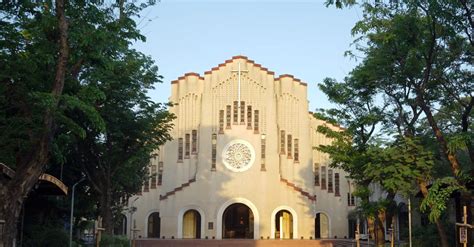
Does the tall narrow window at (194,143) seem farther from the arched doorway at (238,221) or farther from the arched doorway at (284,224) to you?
the arched doorway at (284,224)

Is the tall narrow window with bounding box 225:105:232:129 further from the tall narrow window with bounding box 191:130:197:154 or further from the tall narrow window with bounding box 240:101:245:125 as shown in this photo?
the tall narrow window with bounding box 191:130:197:154

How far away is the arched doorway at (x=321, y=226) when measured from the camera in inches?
1832

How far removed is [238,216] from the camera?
46312mm

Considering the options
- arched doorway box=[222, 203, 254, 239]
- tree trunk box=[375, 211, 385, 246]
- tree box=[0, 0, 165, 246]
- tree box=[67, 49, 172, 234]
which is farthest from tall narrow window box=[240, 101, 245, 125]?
tree box=[0, 0, 165, 246]

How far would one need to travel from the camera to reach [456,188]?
1736 centimetres

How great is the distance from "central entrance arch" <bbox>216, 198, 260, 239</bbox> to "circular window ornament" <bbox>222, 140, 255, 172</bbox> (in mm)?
2811

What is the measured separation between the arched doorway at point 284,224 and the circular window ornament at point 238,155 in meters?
4.86

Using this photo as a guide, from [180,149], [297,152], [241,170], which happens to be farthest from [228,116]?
[297,152]

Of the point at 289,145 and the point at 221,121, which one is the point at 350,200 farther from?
the point at 221,121

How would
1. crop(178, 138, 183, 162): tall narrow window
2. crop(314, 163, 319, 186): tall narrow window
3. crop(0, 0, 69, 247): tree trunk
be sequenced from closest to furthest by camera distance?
crop(0, 0, 69, 247): tree trunk → crop(178, 138, 183, 162): tall narrow window → crop(314, 163, 319, 186): tall narrow window

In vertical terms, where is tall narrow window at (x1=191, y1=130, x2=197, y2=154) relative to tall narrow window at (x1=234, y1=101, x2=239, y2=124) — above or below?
below

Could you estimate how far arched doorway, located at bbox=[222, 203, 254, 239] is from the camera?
45.2 meters

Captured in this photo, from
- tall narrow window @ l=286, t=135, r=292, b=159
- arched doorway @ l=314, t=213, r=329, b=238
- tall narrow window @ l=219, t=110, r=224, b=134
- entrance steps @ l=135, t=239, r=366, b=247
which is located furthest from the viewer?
tall narrow window @ l=286, t=135, r=292, b=159

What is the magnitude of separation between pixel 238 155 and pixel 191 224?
684 centimetres
